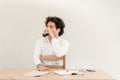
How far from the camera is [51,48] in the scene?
3.13 meters

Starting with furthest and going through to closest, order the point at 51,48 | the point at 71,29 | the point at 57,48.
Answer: the point at 71,29
the point at 51,48
the point at 57,48

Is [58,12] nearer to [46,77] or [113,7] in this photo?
[113,7]

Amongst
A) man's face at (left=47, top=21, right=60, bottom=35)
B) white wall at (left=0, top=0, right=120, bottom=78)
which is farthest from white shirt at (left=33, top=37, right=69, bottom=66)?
white wall at (left=0, top=0, right=120, bottom=78)

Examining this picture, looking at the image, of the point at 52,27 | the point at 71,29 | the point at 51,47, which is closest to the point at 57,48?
the point at 51,47

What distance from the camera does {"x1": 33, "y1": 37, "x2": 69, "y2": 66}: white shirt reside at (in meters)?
2.92

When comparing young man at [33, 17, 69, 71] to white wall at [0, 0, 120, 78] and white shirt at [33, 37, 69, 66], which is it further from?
white wall at [0, 0, 120, 78]

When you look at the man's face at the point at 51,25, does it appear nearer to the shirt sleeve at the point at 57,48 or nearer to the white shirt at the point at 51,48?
the white shirt at the point at 51,48

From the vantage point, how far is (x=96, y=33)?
3719mm

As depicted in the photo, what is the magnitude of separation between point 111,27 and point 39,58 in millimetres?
1339

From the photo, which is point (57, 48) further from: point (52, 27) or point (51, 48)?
point (52, 27)

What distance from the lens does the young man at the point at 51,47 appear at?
2931mm

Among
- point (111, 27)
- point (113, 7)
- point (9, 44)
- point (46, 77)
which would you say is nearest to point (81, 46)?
point (111, 27)

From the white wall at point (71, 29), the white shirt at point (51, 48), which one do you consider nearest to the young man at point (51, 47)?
the white shirt at point (51, 48)

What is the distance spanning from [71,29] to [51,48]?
687 millimetres
